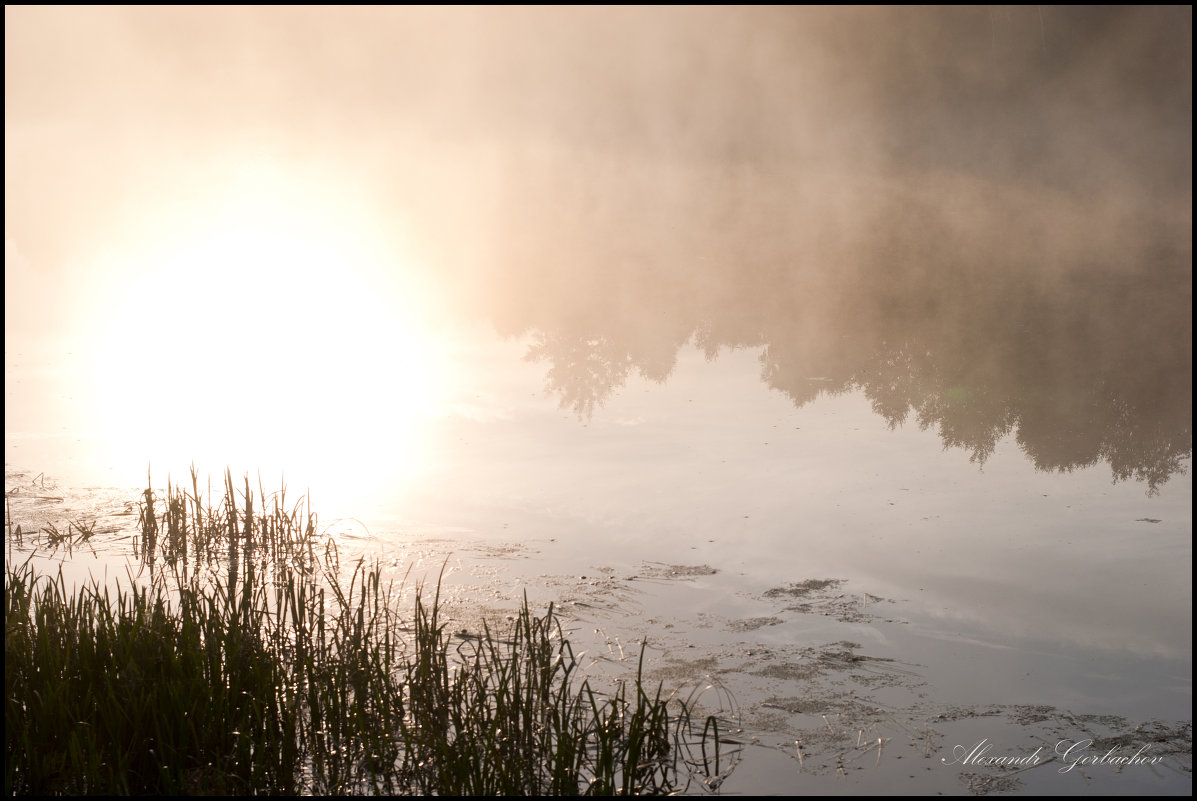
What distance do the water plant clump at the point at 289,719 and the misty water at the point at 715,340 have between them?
0.54 meters

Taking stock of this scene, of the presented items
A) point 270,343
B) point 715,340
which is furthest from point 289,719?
point 270,343

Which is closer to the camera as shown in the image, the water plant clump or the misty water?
the water plant clump

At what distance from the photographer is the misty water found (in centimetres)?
409

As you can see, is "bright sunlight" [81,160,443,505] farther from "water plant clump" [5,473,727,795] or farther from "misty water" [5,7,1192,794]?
"water plant clump" [5,473,727,795]

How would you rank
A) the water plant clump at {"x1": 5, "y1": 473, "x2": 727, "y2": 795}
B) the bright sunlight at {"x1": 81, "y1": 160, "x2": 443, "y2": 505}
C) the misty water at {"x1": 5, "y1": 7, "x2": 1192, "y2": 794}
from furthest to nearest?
the bright sunlight at {"x1": 81, "y1": 160, "x2": 443, "y2": 505} < the misty water at {"x1": 5, "y1": 7, "x2": 1192, "y2": 794} < the water plant clump at {"x1": 5, "y1": 473, "x2": 727, "y2": 795}

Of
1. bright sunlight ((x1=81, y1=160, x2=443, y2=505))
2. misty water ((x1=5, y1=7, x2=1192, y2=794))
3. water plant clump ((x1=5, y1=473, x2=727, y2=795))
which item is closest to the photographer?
water plant clump ((x1=5, y1=473, x2=727, y2=795))

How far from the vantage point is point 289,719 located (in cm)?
290

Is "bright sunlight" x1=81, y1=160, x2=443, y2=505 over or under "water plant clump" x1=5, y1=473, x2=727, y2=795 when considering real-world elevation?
over

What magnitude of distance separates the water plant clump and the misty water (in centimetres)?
54

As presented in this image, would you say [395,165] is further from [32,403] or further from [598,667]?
[598,667]

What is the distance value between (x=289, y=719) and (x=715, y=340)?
9.92 m

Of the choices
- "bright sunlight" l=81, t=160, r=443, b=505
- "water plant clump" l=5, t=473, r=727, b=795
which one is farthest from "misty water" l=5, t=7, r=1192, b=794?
"water plant clump" l=5, t=473, r=727, b=795

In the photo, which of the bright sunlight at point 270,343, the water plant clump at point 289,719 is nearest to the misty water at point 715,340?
the bright sunlight at point 270,343

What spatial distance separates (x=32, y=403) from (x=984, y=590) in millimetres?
8775
